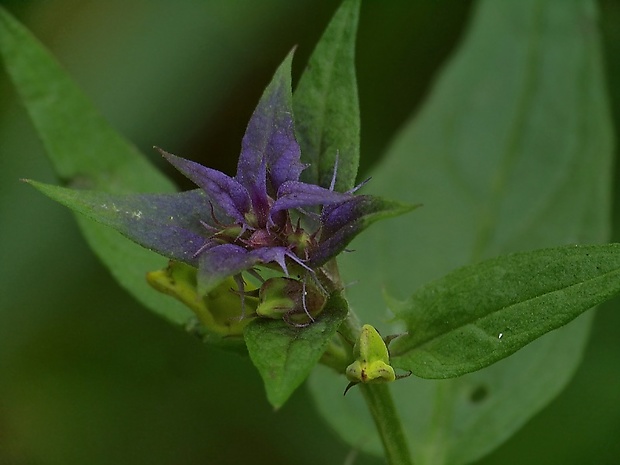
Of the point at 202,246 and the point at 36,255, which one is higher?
the point at 202,246

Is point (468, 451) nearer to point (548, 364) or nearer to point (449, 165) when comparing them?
point (548, 364)

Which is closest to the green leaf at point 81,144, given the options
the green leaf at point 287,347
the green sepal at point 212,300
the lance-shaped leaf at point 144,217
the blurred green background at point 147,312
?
the green sepal at point 212,300

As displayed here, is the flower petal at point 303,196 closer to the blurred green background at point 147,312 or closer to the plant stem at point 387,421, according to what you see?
the plant stem at point 387,421

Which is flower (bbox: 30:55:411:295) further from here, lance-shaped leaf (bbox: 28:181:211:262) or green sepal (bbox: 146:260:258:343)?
green sepal (bbox: 146:260:258:343)

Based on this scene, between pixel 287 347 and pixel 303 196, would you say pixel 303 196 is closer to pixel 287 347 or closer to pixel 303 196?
pixel 303 196

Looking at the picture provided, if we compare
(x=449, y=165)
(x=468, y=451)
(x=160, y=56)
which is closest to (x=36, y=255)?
(x=160, y=56)

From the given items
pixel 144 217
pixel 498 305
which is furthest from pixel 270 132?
pixel 498 305
